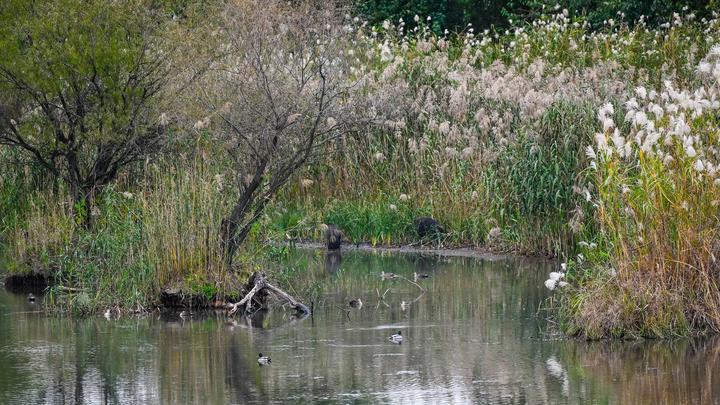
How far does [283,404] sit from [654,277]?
412 cm

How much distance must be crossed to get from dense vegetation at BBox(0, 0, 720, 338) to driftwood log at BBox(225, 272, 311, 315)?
1.02 feet

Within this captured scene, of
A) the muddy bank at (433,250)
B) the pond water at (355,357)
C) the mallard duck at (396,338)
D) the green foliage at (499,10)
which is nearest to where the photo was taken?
the pond water at (355,357)

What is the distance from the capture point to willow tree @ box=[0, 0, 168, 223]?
15719 mm

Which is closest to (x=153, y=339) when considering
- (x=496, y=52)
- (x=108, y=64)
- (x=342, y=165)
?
(x=108, y=64)

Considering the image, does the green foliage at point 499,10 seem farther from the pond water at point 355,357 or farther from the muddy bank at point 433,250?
the pond water at point 355,357

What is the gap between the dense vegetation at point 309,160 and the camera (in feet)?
40.3

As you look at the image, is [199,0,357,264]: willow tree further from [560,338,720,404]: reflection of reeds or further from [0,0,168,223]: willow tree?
[560,338,720,404]: reflection of reeds

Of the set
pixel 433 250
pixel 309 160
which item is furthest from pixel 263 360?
pixel 433 250

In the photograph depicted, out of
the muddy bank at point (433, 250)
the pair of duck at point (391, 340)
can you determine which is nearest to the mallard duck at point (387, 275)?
the muddy bank at point (433, 250)

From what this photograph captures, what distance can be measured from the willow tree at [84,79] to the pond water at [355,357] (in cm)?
221

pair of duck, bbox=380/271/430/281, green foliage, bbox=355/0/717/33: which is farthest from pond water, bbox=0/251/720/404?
green foliage, bbox=355/0/717/33

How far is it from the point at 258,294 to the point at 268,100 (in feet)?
7.02

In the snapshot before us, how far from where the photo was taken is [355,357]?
1154 centimetres

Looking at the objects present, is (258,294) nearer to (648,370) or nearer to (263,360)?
(263,360)
